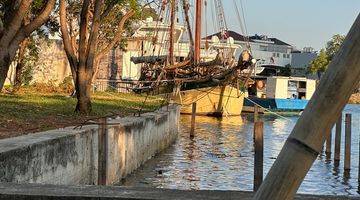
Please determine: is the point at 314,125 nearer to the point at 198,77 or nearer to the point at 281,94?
the point at 198,77

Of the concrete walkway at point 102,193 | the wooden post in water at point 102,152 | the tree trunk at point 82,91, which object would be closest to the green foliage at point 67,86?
the tree trunk at point 82,91

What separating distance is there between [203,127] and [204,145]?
498 inches

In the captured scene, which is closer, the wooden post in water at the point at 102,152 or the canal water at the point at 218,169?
the wooden post in water at the point at 102,152

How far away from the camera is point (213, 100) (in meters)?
55.2

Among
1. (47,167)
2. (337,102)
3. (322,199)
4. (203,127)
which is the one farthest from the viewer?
(203,127)

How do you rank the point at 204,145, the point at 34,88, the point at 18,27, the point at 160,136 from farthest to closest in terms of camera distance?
the point at 34,88
the point at 204,145
the point at 160,136
the point at 18,27

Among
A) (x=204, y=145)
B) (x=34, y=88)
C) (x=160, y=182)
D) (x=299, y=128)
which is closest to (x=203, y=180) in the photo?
(x=160, y=182)

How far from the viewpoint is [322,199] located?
5.95 metres

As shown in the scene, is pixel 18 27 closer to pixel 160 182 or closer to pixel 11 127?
pixel 11 127

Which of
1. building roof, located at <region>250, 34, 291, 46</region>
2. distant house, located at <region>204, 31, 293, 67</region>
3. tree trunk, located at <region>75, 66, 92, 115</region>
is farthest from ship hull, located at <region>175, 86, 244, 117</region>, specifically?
building roof, located at <region>250, 34, 291, 46</region>

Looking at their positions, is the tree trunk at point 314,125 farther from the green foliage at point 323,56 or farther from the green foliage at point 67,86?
the green foliage at point 323,56

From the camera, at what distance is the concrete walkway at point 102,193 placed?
5.75 meters

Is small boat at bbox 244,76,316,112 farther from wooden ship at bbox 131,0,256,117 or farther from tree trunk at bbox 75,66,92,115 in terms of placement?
tree trunk at bbox 75,66,92,115

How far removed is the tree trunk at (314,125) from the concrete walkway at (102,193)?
3.29 meters
